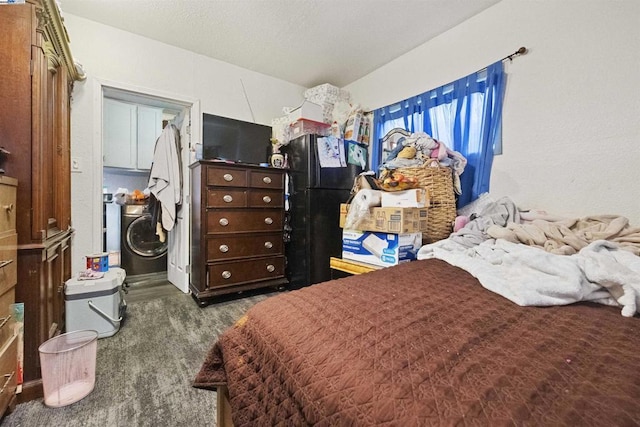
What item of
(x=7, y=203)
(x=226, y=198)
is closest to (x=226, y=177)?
(x=226, y=198)

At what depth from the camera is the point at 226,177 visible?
2227 mm

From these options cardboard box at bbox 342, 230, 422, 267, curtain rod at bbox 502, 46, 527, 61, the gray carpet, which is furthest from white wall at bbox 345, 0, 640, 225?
the gray carpet

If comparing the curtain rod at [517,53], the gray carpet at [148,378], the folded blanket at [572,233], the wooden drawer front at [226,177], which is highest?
the curtain rod at [517,53]

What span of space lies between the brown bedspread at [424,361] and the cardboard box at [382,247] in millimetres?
693

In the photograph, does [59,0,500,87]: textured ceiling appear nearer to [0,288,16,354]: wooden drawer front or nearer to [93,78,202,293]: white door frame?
[93,78,202,293]: white door frame

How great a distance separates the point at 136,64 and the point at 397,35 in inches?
89.4

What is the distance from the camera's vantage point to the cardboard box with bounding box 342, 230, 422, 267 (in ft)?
5.03

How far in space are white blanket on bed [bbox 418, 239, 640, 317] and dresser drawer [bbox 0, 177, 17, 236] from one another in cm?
178

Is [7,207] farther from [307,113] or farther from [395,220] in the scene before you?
[307,113]

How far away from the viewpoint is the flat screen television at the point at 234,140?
2.51m

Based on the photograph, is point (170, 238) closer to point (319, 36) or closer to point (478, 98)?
point (319, 36)

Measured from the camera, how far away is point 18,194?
3.74ft

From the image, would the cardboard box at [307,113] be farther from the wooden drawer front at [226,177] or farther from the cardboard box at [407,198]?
the cardboard box at [407,198]

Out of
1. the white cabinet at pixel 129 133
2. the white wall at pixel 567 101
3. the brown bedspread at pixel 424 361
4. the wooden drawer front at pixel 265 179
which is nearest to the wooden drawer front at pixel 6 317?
the brown bedspread at pixel 424 361
